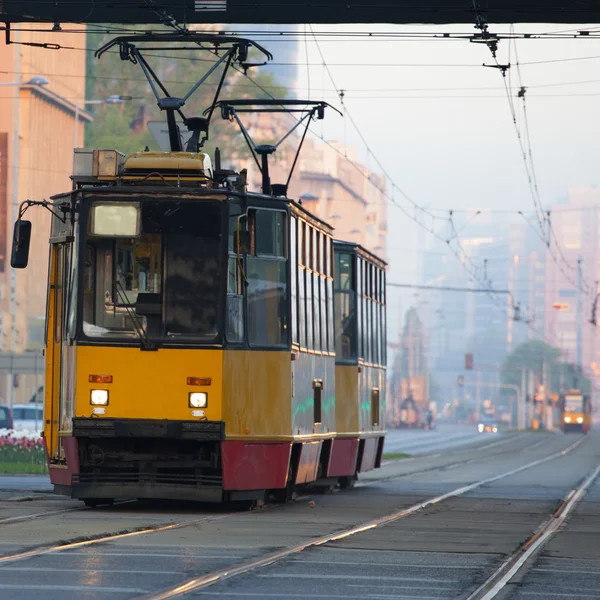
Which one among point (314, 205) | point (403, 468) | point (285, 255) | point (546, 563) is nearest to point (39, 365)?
point (403, 468)

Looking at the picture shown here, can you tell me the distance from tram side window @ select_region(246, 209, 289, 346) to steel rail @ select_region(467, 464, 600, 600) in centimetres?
352

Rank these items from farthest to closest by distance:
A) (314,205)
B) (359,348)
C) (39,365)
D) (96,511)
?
(314,205) < (39,365) < (359,348) < (96,511)

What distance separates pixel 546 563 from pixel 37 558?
3.85m

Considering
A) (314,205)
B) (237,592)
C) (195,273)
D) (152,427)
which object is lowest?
Result: (237,592)

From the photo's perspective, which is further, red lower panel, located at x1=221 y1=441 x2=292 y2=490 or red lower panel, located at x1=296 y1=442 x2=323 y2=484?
red lower panel, located at x1=296 y1=442 x2=323 y2=484

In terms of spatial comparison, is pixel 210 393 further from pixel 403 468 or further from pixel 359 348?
pixel 403 468

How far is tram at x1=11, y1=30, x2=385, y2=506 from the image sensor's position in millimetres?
18250

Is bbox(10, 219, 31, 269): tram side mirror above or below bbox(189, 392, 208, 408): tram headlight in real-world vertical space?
above

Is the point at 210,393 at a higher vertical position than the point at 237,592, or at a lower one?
higher

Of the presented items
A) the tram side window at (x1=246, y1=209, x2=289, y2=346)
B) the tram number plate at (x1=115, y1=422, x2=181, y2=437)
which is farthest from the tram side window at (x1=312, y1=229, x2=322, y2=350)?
the tram number plate at (x1=115, y1=422, x2=181, y2=437)

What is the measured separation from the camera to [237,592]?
A: 1053 cm

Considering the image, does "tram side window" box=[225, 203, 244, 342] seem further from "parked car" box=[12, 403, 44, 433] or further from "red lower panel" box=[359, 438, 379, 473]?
"parked car" box=[12, 403, 44, 433]

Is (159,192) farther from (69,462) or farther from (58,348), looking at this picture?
(69,462)

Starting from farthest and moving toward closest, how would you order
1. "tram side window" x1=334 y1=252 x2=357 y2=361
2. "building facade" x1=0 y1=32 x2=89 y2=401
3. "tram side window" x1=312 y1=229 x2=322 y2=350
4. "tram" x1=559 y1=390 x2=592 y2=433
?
"tram" x1=559 y1=390 x2=592 y2=433
"building facade" x1=0 y1=32 x2=89 y2=401
"tram side window" x1=334 y1=252 x2=357 y2=361
"tram side window" x1=312 y1=229 x2=322 y2=350
